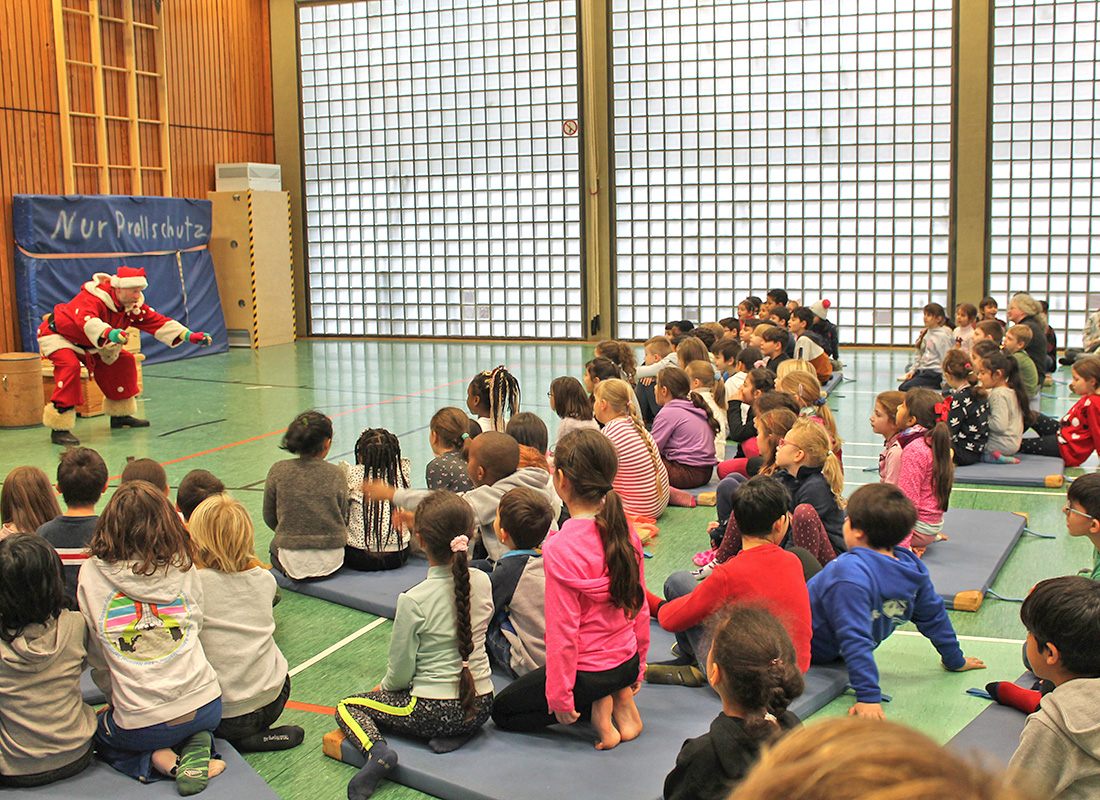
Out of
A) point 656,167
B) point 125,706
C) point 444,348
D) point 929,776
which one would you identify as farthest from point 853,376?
point 929,776

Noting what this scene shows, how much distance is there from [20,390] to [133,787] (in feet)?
26.3

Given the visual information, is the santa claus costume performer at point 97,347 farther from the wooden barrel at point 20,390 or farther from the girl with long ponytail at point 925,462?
the girl with long ponytail at point 925,462

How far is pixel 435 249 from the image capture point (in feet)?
57.3

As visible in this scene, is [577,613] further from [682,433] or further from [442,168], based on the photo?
[442,168]

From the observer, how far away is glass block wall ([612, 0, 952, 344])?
14609 mm

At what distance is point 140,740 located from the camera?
323 cm

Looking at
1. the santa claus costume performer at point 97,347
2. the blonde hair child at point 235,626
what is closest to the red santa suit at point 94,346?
the santa claus costume performer at point 97,347

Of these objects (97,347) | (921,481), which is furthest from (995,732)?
(97,347)

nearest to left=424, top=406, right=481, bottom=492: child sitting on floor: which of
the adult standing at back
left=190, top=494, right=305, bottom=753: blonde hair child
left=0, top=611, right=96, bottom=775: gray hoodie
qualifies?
left=190, top=494, right=305, bottom=753: blonde hair child

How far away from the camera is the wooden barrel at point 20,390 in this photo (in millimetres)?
9953

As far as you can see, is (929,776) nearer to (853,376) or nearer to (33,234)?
(853,376)

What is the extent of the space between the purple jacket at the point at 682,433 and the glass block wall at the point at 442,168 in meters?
9.85

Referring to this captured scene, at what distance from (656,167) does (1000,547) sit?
37.5 ft

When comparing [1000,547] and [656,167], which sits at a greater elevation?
[656,167]
